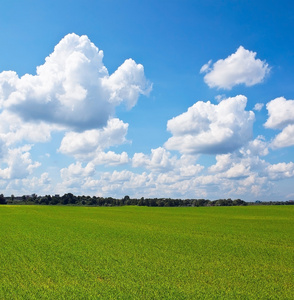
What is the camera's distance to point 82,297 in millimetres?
9578

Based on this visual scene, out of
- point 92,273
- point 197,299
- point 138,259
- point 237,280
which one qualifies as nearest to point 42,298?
point 92,273

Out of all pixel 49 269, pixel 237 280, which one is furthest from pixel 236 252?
pixel 49 269

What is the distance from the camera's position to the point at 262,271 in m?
12.9

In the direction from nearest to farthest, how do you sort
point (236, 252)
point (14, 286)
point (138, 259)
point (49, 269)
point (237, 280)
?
point (14, 286), point (237, 280), point (49, 269), point (138, 259), point (236, 252)

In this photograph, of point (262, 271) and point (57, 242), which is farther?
point (57, 242)

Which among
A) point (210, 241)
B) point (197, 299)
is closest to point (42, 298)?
point (197, 299)

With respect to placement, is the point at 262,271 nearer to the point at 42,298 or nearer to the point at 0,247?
the point at 42,298

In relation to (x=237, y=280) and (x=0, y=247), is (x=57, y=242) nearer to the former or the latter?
(x=0, y=247)

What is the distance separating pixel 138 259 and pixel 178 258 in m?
1.99

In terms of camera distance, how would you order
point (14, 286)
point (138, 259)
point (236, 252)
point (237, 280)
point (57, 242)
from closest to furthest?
point (14, 286)
point (237, 280)
point (138, 259)
point (236, 252)
point (57, 242)

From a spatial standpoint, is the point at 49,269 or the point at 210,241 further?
the point at 210,241

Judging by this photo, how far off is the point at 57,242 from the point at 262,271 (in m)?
12.7

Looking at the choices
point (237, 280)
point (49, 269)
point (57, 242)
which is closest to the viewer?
point (237, 280)

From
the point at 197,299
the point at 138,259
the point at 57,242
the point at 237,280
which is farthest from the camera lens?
the point at 57,242
